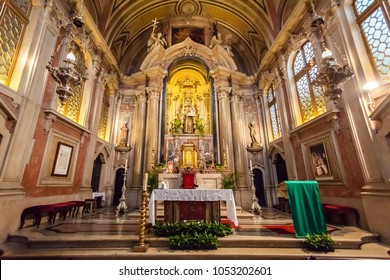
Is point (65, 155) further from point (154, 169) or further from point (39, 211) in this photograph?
point (154, 169)

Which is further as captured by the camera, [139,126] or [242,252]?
[139,126]

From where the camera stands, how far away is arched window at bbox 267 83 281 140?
9.65 metres

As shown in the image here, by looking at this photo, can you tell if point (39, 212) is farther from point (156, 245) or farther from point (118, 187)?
point (118, 187)

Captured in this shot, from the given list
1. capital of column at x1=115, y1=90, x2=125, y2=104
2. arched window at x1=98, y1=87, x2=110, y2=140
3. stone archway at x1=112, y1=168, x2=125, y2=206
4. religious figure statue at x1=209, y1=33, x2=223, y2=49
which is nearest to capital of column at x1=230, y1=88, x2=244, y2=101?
religious figure statue at x1=209, y1=33, x2=223, y2=49

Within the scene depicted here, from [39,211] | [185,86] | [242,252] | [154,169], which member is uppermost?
[185,86]

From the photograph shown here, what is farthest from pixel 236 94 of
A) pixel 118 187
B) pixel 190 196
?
pixel 118 187

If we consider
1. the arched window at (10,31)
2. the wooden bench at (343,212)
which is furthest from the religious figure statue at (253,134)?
the arched window at (10,31)

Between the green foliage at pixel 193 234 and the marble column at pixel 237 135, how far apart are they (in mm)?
5563

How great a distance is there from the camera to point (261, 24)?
1017cm

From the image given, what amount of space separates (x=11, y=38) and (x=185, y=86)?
29.0 feet

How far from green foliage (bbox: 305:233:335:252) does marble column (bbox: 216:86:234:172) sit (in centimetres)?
602

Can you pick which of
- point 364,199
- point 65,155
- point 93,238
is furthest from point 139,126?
point 364,199

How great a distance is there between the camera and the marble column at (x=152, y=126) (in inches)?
380

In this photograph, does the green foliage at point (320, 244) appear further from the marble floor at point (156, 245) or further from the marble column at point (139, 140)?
the marble column at point (139, 140)
